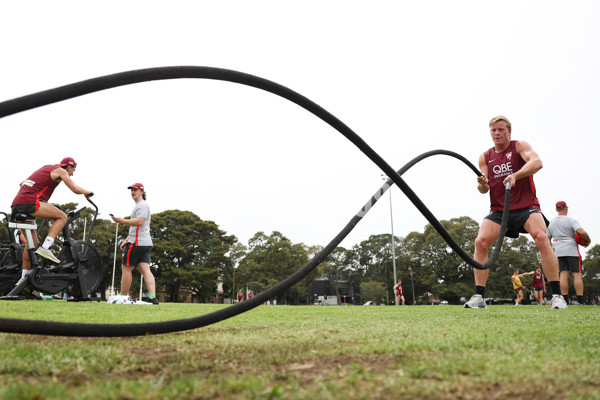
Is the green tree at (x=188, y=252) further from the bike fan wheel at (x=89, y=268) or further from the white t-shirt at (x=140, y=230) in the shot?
the white t-shirt at (x=140, y=230)

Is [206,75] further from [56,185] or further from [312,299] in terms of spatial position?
[312,299]

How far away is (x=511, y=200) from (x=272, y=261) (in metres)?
58.1

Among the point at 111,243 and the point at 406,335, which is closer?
the point at 406,335

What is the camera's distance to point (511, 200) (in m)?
6.00

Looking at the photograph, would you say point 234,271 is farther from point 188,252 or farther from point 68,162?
point 68,162

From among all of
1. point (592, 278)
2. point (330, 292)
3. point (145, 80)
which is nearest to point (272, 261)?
point (330, 292)

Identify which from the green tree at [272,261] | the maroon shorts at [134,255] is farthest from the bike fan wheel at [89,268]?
the green tree at [272,261]

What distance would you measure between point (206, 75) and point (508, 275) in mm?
57167

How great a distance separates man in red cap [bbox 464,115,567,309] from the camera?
5734 millimetres

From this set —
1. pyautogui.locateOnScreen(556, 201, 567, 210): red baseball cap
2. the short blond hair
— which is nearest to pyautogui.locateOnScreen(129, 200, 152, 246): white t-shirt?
the short blond hair

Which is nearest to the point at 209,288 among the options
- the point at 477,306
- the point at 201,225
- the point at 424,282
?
the point at 201,225

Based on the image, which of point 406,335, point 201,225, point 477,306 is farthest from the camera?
point 201,225

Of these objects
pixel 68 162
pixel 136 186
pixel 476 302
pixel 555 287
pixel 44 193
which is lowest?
pixel 476 302

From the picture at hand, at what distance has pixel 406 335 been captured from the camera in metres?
2.69
